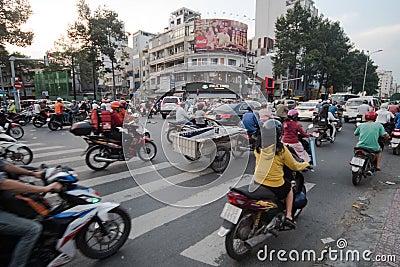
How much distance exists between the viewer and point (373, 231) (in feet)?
10.7

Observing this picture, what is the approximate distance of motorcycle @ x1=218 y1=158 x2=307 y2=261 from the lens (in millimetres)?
2570

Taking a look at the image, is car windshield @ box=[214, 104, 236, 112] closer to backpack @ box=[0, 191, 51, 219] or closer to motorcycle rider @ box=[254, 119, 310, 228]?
motorcycle rider @ box=[254, 119, 310, 228]

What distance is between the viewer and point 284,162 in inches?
112

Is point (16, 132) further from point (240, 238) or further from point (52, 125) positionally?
point (240, 238)

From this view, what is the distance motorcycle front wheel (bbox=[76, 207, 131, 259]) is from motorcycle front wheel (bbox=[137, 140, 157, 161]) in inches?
145

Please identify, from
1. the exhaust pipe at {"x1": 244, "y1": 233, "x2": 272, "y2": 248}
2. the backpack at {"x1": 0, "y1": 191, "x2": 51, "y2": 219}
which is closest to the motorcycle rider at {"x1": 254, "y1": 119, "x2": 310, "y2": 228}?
the exhaust pipe at {"x1": 244, "y1": 233, "x2": 272, "y2": 248}

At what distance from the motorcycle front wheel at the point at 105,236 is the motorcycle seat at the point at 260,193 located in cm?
137

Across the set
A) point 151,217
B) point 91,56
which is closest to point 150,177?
point 151,217

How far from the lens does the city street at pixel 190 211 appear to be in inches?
106

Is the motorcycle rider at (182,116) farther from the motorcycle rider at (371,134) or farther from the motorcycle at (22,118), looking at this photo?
the motorcycle at (22,118)

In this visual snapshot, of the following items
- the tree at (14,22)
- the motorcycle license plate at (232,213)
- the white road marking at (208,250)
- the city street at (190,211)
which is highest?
the tree at (14,22)

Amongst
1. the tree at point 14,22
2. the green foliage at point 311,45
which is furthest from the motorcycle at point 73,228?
the green foliage at point 311,45

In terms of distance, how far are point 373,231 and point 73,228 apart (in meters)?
3.74

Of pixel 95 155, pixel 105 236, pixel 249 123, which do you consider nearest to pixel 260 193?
pixel 105 236
